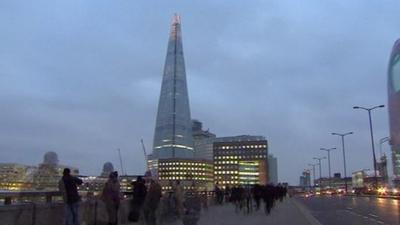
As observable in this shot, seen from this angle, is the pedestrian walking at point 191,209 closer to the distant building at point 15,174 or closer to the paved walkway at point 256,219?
the paved walkway at point 256,219

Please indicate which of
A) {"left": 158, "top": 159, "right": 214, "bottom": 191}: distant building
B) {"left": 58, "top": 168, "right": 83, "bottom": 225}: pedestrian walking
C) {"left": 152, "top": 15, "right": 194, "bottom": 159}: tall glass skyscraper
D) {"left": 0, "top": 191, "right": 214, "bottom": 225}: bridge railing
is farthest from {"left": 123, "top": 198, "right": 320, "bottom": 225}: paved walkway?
{"left": 152, "top": 15, "right": 194, "bottom": 159}: tall glass skyscraper

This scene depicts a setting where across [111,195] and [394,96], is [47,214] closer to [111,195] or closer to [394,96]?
[111,195]

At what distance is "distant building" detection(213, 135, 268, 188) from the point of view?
17675 centimetres

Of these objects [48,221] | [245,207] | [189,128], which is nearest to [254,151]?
[189,128]

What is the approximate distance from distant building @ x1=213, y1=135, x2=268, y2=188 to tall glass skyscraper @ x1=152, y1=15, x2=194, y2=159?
11905 millimetres

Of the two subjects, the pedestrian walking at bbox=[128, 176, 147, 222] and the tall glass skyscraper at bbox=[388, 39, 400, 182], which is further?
the tall glass skyscraper at bbox=[388, 39, 400, 182]

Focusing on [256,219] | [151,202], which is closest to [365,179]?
[256,219]

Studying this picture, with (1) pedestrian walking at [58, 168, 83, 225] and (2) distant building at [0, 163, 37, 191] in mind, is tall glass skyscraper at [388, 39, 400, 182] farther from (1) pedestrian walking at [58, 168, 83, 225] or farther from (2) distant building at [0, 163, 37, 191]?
(1) pedestrian walking at [58, 168, 83, 225]

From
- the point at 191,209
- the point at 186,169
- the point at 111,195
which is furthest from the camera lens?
the point at 186,169

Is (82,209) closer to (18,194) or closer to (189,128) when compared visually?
(18,194)

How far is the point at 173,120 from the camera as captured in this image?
176 meters

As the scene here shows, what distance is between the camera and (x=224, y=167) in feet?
613

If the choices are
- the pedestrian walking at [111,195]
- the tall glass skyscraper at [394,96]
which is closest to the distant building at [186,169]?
the tall glass skyscraper at [394,96]

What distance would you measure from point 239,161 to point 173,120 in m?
24.8
